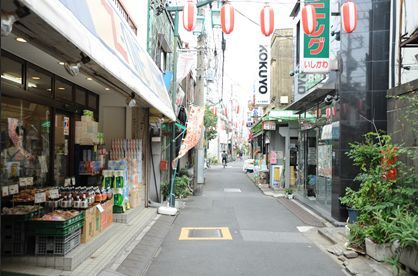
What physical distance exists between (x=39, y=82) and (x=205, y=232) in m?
5.92

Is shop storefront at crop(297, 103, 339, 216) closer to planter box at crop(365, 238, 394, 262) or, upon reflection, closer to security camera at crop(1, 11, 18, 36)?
planter box at crop(365, 238, 394, 262)

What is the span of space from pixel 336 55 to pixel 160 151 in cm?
768

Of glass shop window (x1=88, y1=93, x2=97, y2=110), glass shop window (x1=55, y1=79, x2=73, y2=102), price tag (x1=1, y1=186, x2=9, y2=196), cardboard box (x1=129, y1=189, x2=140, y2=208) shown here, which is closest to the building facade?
cardboard box (x1=129, y1=189, x2=140, y2=208)

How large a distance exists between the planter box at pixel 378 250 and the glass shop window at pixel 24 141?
21.6ft

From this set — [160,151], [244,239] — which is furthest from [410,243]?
[160,151]

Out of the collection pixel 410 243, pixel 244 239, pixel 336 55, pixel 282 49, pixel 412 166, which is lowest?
pixel 244 239

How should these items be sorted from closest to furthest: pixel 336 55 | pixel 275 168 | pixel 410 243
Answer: pixel 410 243 → pixel 336 55 → pixel 275 168

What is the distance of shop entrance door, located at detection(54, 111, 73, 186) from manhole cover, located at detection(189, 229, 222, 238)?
3595 millimetres

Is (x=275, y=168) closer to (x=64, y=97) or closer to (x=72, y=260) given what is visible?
(x=64, y=97)

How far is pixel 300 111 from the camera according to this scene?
19.6 m

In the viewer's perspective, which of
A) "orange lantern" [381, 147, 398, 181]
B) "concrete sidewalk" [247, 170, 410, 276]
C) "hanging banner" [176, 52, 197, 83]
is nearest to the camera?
"concrete sidewalk" [247, 170, 410, 276]

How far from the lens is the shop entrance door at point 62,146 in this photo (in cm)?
907

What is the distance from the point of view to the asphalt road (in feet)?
25.4

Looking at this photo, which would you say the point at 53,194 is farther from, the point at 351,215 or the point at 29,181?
the point at 351,215
